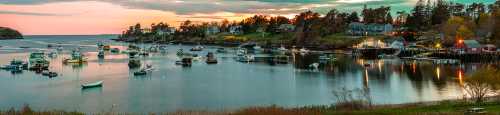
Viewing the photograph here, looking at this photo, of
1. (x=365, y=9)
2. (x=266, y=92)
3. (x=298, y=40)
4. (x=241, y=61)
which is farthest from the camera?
(x=365, y=9)

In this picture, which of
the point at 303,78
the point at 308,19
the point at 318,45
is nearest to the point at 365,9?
the point at 308,19

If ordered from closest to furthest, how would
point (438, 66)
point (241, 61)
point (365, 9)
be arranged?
point (438, 66), point (241, 61), point (365, 9)

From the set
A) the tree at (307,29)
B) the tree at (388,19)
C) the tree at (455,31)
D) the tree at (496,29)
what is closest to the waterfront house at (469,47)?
the tree at (455,31)

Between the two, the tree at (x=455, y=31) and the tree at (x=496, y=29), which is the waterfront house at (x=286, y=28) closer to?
the tree at (x=455, y=31)

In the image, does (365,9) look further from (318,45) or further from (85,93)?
(85,93)

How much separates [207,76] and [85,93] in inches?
819

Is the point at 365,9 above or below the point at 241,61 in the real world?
above

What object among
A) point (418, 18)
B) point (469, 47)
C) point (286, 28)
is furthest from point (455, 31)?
point (286, 28)

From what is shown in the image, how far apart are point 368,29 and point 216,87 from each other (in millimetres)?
114611

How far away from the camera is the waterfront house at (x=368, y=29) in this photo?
527 feet

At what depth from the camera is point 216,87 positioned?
55.6 metres

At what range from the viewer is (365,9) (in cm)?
18450

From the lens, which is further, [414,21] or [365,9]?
[365,9]

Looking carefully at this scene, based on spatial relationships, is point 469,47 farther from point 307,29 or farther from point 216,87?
point 307,29
